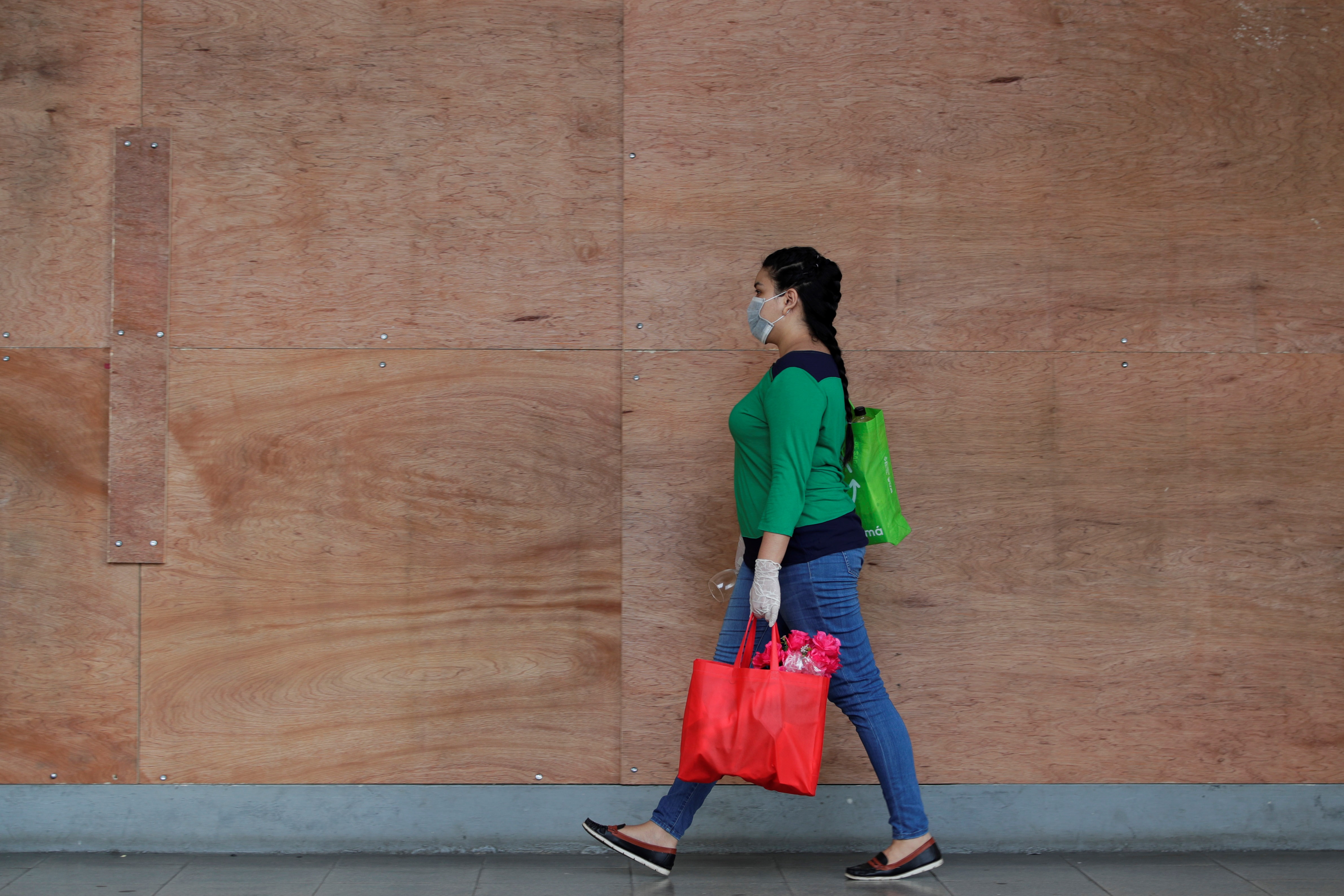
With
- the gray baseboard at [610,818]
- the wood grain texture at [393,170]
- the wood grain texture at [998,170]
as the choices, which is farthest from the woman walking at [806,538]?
the wood grain texture at [393,170]

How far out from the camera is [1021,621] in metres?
3.67

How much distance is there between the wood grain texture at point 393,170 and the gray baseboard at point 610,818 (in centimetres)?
144

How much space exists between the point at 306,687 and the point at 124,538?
734 millimetres

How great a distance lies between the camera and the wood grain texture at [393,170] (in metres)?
3.62

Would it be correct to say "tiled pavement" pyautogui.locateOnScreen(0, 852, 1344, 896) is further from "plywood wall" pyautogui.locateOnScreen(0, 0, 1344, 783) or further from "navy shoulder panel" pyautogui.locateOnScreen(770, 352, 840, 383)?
"navy shoulder panel" pyautogui.locateOnScreen(770, 352, 840, 383)

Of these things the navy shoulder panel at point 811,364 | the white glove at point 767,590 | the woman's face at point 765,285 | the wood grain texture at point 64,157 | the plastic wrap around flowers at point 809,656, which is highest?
the wood grain texture at point 64,157

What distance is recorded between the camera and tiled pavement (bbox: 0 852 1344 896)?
3.21m

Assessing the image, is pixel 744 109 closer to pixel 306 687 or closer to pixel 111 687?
pixel 306 687

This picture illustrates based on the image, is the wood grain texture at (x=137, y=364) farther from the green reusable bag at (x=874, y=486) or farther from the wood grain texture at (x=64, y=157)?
the green reusable bag at (x=874, y=486)

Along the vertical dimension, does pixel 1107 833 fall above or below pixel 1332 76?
below

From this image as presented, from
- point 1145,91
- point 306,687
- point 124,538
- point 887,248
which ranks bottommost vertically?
point 306,687

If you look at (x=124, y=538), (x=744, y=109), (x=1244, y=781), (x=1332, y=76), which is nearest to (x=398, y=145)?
(x=744, y=109)

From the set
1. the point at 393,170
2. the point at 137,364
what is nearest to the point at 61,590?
the point at 137,364

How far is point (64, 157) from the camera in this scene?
3.61m
